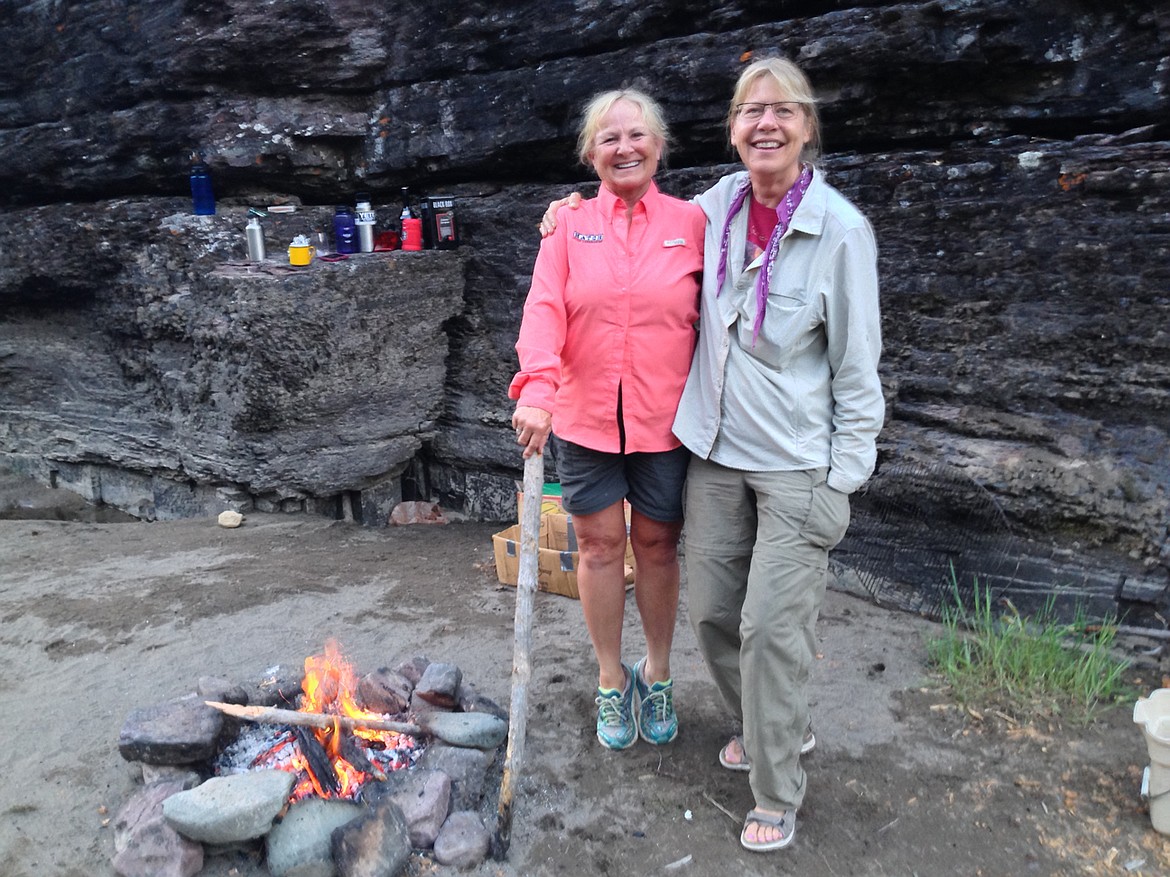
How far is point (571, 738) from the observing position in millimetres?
Answer: 3275

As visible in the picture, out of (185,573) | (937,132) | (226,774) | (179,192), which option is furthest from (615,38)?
(226,774)

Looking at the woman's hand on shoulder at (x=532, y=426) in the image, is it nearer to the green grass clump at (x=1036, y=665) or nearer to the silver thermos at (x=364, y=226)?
the green grass clump at (x=1036, y=665)

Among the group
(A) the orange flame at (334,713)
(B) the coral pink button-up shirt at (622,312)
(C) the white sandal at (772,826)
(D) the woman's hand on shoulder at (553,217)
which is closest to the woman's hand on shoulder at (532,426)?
(B) the coral pink button-up shirt at (622,312)

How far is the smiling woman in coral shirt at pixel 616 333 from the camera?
278 centimetres

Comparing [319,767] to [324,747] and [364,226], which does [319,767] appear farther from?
[364,226]

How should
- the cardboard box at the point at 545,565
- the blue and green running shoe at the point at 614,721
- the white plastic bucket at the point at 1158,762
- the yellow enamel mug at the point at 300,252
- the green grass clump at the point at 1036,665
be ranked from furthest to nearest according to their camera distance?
the yellow enamel mug at the point at 300,252 → the cardboard box at the point at 545,565 → the green grass clump at the point at 1036,665 → the blue and green running shoe at the point at 614,721 → the white plastic bucket at the point at 1158,762

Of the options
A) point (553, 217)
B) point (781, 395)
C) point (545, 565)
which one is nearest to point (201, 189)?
point (545, 565)

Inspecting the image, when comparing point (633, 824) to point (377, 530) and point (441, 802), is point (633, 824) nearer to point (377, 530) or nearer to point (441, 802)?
point (441, 802)

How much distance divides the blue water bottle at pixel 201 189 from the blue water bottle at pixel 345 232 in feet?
2.63

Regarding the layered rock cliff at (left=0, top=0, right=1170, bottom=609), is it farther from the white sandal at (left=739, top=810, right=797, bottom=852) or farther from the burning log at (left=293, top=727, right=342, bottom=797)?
the burning log at (left=293, top=727, right=342, bottom=797)

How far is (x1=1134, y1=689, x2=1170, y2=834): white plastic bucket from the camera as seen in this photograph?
2.65 metres

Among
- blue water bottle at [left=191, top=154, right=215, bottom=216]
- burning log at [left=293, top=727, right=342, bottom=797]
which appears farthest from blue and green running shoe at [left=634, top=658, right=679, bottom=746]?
blue water bottle at [left=191, top=154, right=215, bottom=216]

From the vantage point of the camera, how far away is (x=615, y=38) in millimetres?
4965

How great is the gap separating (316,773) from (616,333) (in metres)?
1.59
